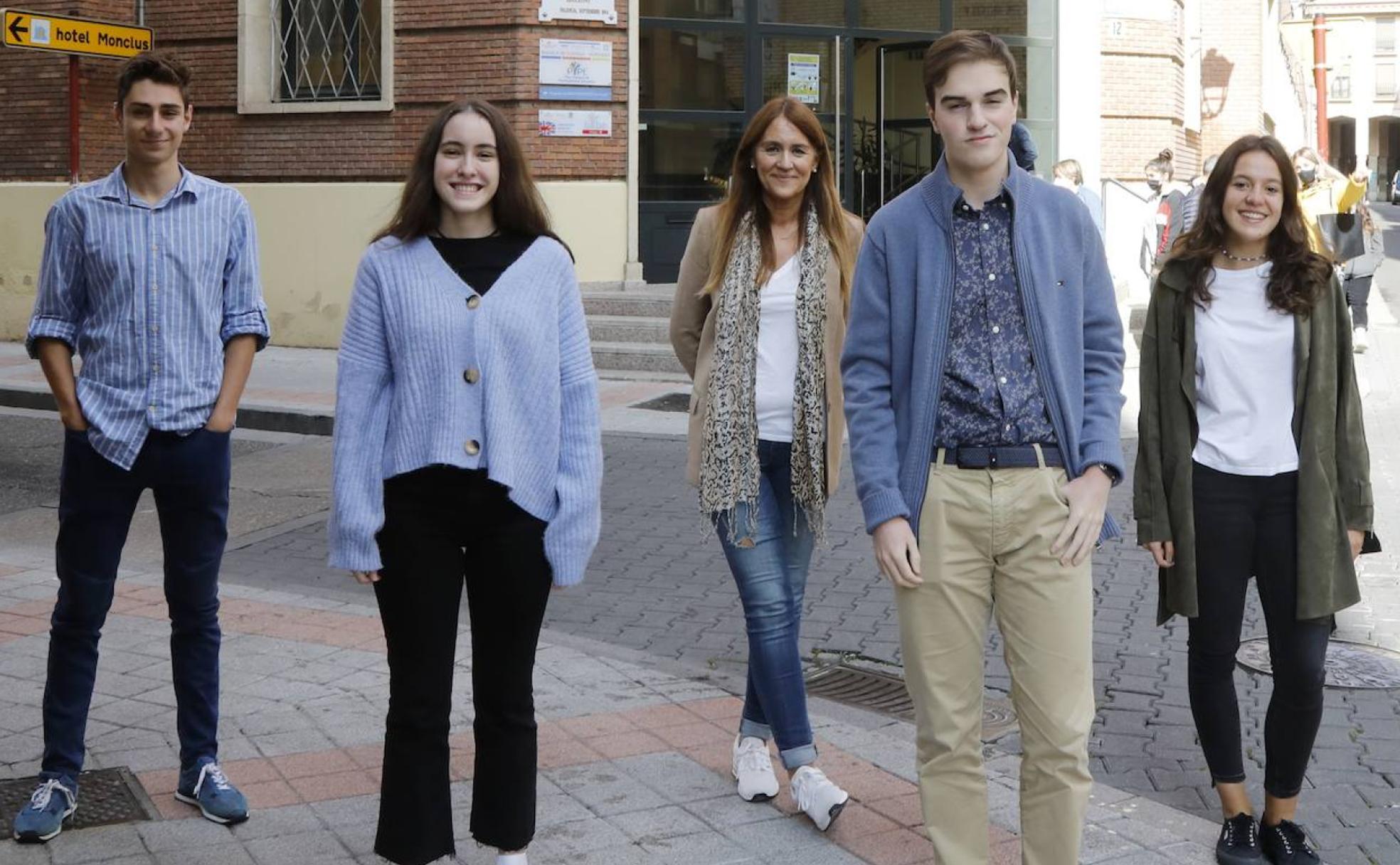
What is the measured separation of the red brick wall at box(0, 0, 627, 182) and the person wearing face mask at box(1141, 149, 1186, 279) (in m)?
5.41

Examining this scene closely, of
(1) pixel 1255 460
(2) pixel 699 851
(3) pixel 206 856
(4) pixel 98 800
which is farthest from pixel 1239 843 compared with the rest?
(4) pixel 98 800

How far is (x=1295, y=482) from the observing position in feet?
14.3

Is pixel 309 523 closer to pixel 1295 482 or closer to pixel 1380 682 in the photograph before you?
pixel 1380 682

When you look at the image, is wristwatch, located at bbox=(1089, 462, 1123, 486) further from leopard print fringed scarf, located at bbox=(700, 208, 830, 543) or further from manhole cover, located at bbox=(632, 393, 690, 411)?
manhole cover, located at bbox=(632, 393, 690, 411)

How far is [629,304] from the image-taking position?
16.5m

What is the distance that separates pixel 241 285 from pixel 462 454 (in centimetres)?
122

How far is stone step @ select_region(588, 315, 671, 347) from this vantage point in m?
15.9

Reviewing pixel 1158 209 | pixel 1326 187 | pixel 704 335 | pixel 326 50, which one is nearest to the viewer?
pixel 704 335

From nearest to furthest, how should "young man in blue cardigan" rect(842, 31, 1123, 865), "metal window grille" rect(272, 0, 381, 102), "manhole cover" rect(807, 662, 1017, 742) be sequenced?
"young man in blue cardigan" rect(842, 31, 1123, 865)
"manhole cover" rect(807, 662, 1017, 742)
"metal window grille" rect(272, 0, 381, 102)

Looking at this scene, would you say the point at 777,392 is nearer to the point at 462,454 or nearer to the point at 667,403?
the point at 462,454

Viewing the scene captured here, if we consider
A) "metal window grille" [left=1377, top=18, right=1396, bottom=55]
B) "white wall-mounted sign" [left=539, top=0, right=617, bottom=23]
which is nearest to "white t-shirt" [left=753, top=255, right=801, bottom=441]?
"white wall-mounted sign" [left=539, top=0, right=617, bottom=23]

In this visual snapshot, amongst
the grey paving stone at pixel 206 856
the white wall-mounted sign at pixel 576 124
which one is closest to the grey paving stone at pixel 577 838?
the grey paving stone at pixel 206 856

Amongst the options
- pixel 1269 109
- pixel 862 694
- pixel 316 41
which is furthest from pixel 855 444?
pixel 1269 109

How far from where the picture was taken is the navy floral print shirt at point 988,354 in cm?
357
